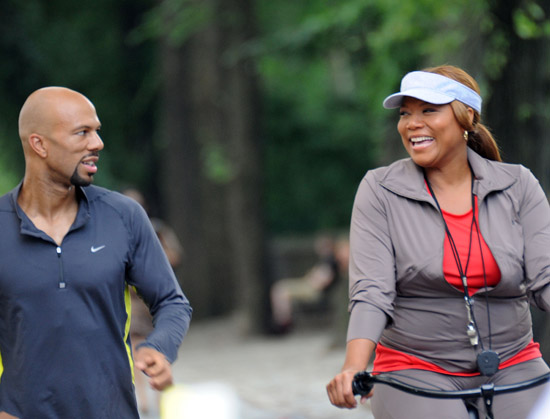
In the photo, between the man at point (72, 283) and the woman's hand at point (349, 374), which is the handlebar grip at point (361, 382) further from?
the man at point (72, 283)

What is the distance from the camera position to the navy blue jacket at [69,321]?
368cm

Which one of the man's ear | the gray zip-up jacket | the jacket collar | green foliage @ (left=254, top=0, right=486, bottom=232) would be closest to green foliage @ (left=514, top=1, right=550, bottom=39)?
green foliage @ (left=254, top=0, right=486, bottom=232)

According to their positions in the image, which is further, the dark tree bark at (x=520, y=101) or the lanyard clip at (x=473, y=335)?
the dark tree bark at (x=520, y=101)

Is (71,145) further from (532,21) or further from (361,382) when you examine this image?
(532,21)

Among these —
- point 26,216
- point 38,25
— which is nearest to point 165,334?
point 26,216

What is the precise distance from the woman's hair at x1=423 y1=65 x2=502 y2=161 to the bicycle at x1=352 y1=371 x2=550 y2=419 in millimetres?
975

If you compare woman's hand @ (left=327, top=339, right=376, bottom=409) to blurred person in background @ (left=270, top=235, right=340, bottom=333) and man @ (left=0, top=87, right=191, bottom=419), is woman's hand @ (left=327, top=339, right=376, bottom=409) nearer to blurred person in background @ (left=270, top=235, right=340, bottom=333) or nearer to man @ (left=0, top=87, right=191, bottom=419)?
man @ (left=0, top=87, right=191, bottom=419)

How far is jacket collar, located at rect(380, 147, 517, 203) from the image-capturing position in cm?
375

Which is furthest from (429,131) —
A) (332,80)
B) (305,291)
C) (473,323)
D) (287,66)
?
(332,80)

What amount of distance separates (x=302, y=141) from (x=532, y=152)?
22326 mm

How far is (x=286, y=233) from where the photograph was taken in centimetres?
3164

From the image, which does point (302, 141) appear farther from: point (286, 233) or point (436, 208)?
point (436, 208)

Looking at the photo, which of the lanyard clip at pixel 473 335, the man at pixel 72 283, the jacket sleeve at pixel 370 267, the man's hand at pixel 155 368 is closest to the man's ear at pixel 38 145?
the man at pixel 72 283

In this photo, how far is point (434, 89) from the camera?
3.75 meters
